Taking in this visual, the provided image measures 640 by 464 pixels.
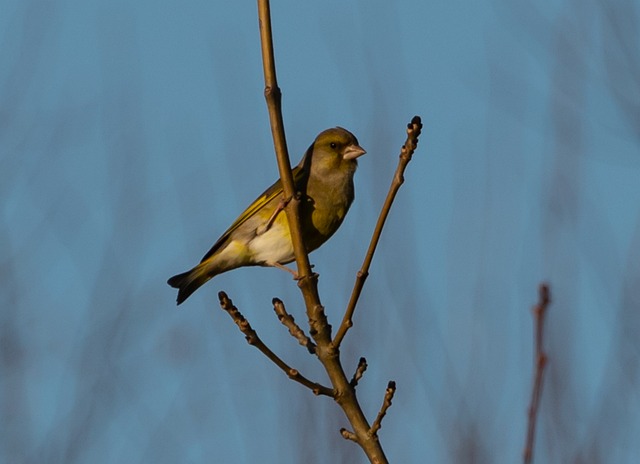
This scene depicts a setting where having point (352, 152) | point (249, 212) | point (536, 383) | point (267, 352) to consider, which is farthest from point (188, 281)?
point (536, 383)

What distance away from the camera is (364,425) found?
9.96ft

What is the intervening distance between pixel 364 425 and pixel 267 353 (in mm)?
374

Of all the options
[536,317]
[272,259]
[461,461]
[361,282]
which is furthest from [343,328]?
[272,259]

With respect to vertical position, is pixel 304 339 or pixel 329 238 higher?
pixel 329 238

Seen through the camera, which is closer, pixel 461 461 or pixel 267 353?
pixel 267 353

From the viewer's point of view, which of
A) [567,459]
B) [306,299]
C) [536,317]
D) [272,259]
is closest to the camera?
[536,317]

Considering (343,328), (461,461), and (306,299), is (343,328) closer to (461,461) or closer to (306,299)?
(306,299)

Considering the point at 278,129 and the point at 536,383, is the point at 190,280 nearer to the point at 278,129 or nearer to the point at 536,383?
the point at 278,129

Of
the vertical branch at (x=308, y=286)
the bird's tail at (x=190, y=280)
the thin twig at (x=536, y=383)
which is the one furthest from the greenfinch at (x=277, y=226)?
the thin twig at (x=536, y=383)

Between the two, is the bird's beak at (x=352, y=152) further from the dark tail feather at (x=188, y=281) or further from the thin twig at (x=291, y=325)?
the thin twig at (x=291, y=325)

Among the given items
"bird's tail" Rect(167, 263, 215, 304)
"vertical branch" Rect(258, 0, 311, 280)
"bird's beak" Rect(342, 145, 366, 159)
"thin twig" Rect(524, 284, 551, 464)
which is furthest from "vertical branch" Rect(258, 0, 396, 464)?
"bird's beak" Rect(342, 145, 366, 159)

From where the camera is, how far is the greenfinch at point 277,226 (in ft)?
18.3

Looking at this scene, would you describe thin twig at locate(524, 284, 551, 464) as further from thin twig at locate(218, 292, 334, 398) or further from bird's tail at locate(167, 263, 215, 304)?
bird's tail at locate(167, 263, 215, 304)

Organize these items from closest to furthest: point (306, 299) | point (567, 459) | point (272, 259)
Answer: point (306, 299) < point (567, 459) < point (272, 259)
